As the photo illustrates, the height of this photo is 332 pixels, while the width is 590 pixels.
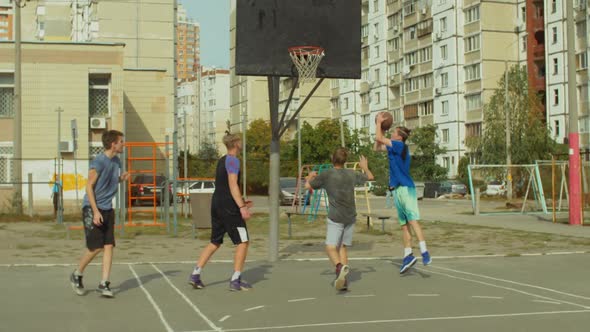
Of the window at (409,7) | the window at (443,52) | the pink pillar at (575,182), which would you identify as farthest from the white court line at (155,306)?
the window at (409,7)

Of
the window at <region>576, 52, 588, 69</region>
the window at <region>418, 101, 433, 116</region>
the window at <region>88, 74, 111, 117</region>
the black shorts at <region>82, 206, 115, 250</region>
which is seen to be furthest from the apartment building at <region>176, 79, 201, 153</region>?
the black shorts at <region>82, 206, 115, 250</region>

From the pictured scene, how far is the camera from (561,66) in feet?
226

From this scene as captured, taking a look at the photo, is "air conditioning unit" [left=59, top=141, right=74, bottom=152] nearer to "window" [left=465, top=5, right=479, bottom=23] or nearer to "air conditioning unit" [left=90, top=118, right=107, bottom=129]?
"air conditioning unit" [left=90, top=118, right=107, bottom=129]

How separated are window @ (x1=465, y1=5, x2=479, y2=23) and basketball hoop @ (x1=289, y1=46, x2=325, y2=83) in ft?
219

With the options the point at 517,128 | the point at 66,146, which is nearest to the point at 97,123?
the point at 66,146

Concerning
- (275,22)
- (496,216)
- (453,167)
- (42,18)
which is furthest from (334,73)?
(42,18)

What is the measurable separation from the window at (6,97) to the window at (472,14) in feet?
161

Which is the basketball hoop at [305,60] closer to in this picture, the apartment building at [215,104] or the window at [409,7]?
the window at [409,7]

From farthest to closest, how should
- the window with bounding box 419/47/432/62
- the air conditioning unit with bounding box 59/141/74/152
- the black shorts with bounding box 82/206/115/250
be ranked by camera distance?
the window with bounding box 419/47/432/62
the air conditioning unit with bounding box 59/141/74/152
the black shorts with bounding box 82/206/115/250

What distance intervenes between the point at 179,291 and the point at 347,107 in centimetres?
9180

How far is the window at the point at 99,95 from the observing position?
41.3 m

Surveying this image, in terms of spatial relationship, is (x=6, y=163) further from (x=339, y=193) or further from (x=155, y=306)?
(x=155, y=306)

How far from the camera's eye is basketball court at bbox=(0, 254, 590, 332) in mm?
7801

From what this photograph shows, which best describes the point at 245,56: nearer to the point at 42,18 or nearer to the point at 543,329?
the point at 543,329
